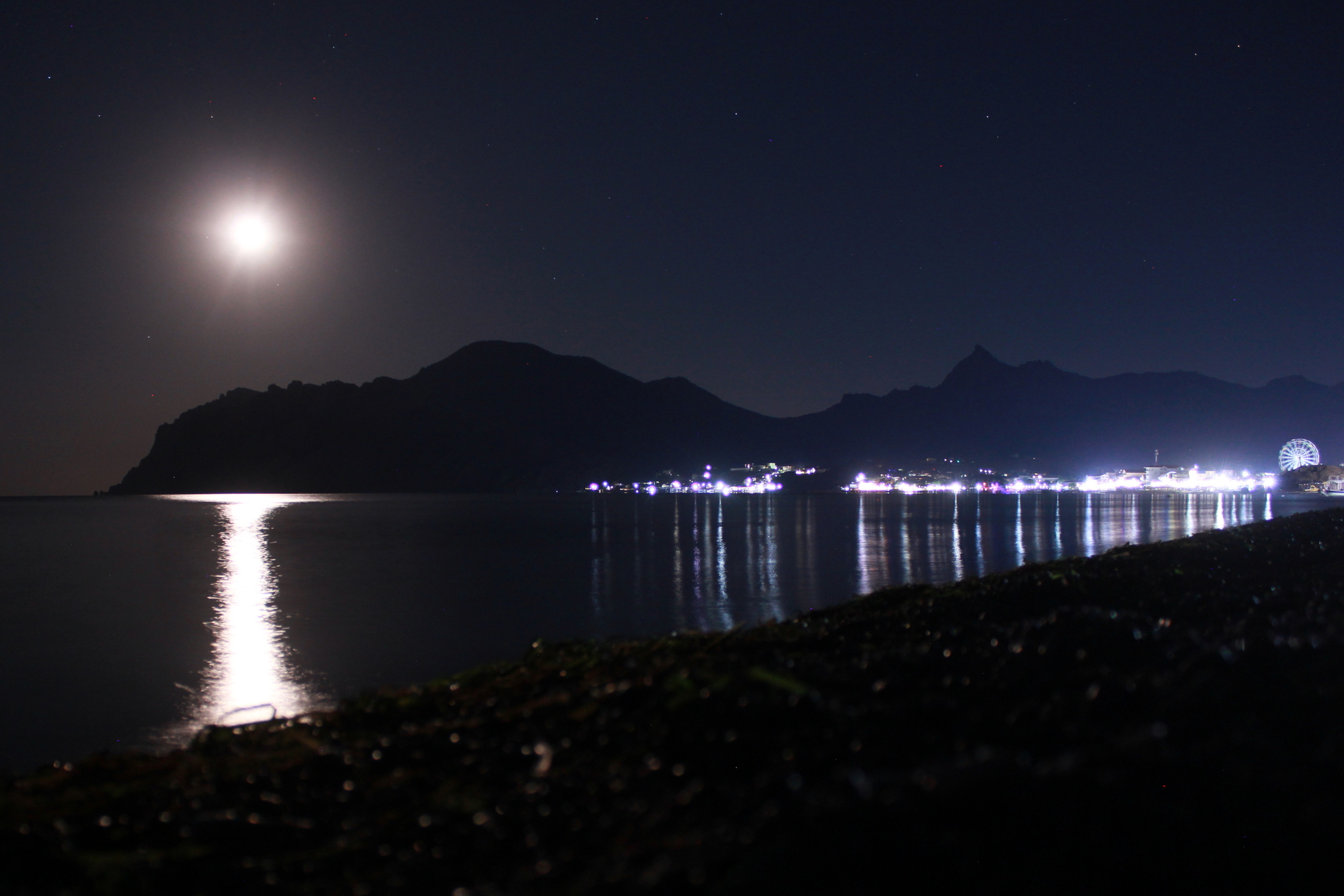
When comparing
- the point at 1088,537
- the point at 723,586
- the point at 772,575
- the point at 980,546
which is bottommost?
the point at 1088,537

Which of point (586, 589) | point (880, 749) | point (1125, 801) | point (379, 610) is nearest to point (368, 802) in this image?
point (880, 749)

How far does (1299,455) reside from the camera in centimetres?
18862

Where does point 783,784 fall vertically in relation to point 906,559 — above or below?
above

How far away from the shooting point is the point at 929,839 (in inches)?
80.3

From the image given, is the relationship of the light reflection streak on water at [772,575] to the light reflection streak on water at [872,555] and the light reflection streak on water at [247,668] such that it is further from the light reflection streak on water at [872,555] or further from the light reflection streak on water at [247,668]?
the light reflection streak on water at [247,668]

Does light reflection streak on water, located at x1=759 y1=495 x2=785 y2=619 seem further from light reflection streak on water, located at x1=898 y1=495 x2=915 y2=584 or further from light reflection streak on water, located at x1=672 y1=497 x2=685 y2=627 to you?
light reflection streak on water, located at x1=898 y1=495 x2=915 y2=584

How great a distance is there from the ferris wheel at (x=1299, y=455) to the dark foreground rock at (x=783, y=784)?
226860mm

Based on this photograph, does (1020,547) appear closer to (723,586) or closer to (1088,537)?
(1088,537)

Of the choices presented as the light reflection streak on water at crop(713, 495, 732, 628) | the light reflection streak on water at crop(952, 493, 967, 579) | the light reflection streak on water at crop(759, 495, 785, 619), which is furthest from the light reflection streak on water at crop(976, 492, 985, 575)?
the light reflection streak on water at crop(713, 495, 732, 628)

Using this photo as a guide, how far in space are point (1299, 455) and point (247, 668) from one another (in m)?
238

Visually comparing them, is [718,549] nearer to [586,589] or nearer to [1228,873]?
[586,589]

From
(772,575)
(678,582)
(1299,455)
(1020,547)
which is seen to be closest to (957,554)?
(1020,547)

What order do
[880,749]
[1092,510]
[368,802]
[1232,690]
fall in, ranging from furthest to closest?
[1092,510], [1232,690], [368,802], [880,749]

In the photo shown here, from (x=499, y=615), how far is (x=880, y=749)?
15600 millimetres
